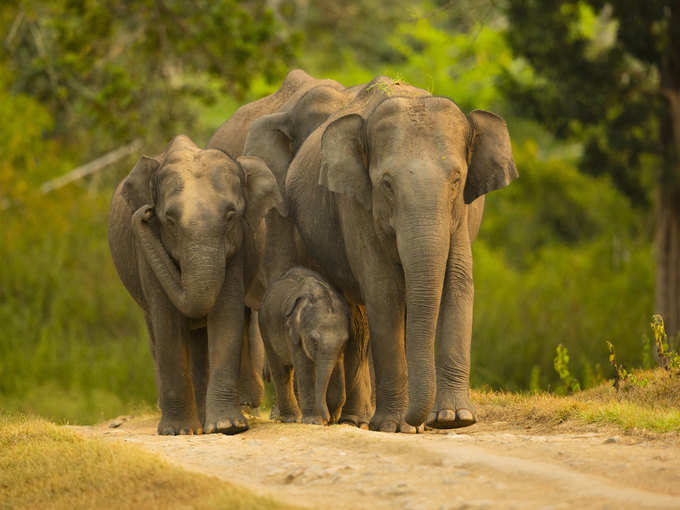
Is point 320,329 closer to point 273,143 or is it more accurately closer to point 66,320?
point 273,143

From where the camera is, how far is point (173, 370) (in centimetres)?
964

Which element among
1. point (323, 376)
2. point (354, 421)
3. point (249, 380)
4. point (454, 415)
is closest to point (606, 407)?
point (454, 415)

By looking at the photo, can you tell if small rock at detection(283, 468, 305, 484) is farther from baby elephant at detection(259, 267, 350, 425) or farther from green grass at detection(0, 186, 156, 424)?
green grass at detection(0, 186, 156, 424)

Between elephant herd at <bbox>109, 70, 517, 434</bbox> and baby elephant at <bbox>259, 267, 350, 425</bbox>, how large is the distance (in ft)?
0.04

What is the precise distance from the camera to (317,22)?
33781 millimetres

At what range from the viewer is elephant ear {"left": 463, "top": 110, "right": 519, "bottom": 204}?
904 cm

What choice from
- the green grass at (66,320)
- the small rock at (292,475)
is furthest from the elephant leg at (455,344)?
the green grass at (66,320)

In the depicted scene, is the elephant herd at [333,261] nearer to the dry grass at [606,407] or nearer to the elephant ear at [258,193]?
the elephant ear at [258,193]

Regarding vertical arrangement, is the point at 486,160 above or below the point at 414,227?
above

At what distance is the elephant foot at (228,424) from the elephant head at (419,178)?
146 centimetres

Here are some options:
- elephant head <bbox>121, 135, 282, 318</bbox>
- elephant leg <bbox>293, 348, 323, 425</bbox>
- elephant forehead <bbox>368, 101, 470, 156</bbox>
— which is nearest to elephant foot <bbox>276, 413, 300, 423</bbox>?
elephant leg <bbox>293, 348, 323, 425</bbox>

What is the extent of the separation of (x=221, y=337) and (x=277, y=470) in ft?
7.78

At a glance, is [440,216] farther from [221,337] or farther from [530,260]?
[530,260]

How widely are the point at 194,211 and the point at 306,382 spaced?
59.0 inches
